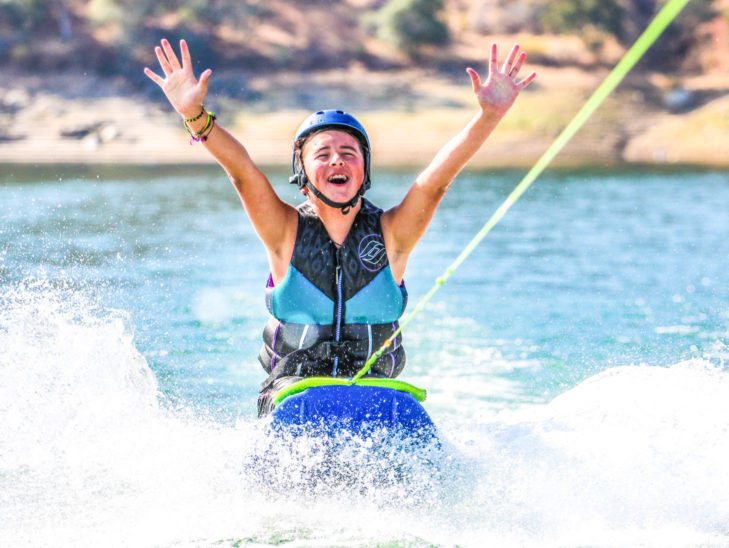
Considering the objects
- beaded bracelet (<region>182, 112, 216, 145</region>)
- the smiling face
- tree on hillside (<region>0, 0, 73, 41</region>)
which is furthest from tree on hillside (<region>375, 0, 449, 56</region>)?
beaded bracelet (<region>182, 112, 216, 145</region>)

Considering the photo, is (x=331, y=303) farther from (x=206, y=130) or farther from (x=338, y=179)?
(x=206, y=130)

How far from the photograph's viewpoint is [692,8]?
4156cm

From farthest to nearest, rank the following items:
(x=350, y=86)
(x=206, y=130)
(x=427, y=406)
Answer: (x=350, y=86)
(x=427, y=406)
(x=206, y=130)

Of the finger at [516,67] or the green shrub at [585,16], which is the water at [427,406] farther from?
the green shrub at [585,16]

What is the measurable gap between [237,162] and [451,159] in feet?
2.76

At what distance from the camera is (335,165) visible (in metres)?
3.90

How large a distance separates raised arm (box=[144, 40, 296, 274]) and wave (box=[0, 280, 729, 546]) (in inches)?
30.8

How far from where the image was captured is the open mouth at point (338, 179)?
393cm

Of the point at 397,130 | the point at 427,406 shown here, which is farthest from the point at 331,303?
the point at 397,130

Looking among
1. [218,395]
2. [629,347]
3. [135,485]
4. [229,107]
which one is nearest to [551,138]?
[229,107]

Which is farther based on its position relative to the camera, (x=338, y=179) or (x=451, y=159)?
(x=338, y=179)

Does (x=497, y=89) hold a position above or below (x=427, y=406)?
above

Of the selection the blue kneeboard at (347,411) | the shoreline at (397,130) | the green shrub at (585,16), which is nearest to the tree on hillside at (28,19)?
Result: the shoreline at (397,130)

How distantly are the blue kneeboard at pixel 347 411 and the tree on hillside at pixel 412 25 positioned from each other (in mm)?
35412
